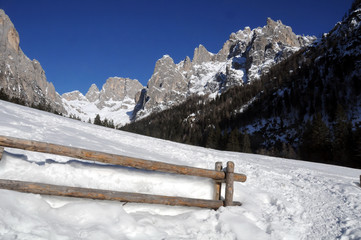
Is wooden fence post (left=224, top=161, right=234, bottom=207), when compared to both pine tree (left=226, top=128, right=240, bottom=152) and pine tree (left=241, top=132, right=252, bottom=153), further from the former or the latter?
pine tree (left=241, top=132, right=252, bottom=153)

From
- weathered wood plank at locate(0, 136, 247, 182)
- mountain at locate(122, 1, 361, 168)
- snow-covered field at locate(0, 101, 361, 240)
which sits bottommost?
snow-covered field at locate(0, 101, 361, 240)

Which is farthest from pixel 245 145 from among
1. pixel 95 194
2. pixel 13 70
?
pixel 13 70

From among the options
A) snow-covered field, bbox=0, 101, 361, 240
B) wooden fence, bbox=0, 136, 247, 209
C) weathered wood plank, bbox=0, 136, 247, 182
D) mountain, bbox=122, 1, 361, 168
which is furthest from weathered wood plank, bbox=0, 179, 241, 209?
mountain, bbox=122, 1, 361, 168

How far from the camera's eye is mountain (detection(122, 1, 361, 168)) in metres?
54.9

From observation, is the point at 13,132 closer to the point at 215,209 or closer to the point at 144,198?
the point at 144,198

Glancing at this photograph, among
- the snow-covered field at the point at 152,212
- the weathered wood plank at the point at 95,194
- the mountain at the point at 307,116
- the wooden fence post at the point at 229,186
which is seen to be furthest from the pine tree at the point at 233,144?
the weathered wood plank at the point at 95,194

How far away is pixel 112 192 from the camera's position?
16.1 ft

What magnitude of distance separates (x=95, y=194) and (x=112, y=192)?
13.8 inches

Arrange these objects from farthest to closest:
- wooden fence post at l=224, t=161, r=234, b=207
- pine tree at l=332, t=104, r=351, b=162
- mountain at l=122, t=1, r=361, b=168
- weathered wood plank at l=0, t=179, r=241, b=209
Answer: mountain at l=122, t=1, r=361, b=168, pine tree at l=332, t=104, r=351, b=162, wooden fence post at l=224, t=161, r=234, b=207, weathered wood plank at l=0, t=179, r=241, b=209

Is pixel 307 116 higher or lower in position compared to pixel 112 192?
higher

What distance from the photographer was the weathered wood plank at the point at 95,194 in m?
4.24

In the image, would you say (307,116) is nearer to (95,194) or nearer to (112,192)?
(112,192)

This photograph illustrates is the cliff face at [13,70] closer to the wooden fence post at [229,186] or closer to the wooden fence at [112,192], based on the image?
the wooden fence at [112,192]

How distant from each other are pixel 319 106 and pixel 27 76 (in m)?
215
